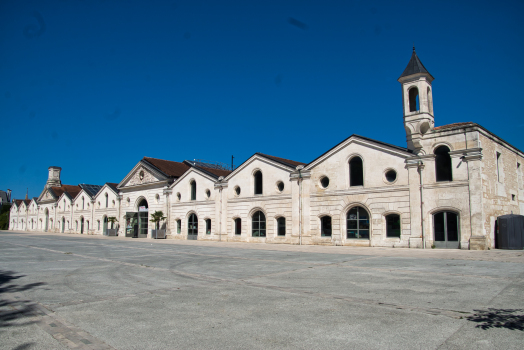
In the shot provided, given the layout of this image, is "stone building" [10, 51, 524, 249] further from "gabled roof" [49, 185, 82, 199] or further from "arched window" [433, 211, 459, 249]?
"gabled roof" [49, 185, 82, 199]

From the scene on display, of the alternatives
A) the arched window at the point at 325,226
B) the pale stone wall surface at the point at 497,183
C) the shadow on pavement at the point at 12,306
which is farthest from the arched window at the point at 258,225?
the shadow on pavement at the point at 12,306

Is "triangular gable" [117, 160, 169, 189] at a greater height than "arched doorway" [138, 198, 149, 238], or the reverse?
"triangular gable" [117, 160, 169, 189]

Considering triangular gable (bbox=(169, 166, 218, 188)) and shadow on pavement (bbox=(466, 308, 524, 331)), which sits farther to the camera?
triangular gable (bbox=(169, 166, 218, 188))

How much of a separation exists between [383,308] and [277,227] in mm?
23152

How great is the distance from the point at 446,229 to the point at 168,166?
3170 cm

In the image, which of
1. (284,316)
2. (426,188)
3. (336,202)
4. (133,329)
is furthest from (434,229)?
(133,329)

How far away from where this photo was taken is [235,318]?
19.9ft

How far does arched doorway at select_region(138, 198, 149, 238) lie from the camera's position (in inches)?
1663

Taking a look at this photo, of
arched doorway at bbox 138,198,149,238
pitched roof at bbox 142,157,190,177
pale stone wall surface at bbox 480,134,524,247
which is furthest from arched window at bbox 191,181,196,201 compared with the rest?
pale stone wall surface at bbox 480,134,524,247

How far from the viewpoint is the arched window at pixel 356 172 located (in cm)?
2566

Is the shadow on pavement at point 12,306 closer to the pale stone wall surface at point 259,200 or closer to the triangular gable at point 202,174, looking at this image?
the pale stone wall surface at point 259,200

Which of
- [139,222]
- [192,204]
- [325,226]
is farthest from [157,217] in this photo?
A: [325,226]

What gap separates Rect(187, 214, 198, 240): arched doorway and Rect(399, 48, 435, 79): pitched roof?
75.3ft

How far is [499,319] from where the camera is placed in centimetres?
591
